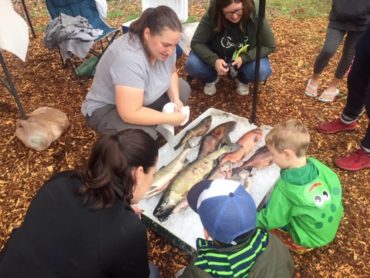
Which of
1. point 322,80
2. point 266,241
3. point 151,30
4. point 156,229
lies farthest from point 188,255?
point 322,80

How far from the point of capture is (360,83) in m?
3.11

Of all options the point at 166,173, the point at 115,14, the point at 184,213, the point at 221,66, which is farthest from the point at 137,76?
the point at 115,14

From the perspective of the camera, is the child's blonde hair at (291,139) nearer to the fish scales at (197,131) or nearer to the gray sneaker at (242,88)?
the fish scales at (197,131)

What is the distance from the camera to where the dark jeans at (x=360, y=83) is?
290cm

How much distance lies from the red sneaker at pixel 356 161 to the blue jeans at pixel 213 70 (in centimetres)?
126

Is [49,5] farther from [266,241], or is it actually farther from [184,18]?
[266,241]

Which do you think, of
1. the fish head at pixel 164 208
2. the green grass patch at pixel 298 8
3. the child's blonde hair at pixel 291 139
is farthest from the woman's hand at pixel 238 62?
the green grass patch at pixel 298 8

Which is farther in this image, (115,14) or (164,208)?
(115,14)

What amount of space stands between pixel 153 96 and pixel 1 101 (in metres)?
2.24

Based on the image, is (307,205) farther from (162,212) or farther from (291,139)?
(162,212)

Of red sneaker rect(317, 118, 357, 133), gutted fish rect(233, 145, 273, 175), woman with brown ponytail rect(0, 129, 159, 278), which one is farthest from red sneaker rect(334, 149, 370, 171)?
woman with brown ponytail rect(0, 129, 159, 278)

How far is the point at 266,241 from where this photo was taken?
5.38ft

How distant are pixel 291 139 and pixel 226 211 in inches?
Answer: 30.2

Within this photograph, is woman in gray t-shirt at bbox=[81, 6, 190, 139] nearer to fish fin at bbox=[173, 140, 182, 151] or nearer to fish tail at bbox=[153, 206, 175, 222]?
fish fin at bbox=[173, 140, 182, 151]
